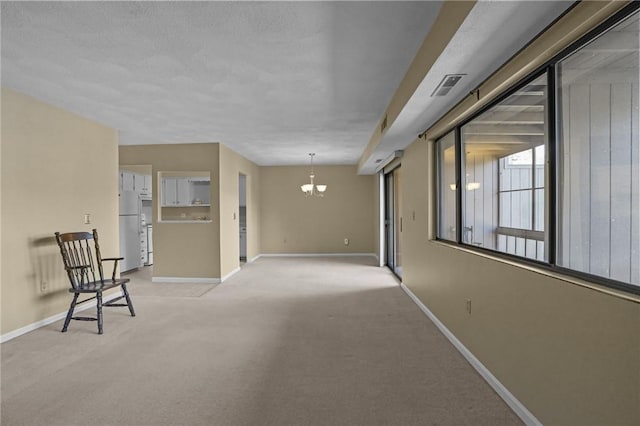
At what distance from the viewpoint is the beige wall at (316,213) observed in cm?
Answer: 952

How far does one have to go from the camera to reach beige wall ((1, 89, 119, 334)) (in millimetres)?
3406

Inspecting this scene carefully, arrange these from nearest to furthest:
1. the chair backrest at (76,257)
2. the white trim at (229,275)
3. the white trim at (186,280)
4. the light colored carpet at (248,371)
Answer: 1. the light colored carpet at (248,371)
2. the chair backrest at (76,257)
3. the white trim at (186,280)
4. the white trim at (229,275)

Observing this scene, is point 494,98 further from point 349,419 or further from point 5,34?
point 5,34

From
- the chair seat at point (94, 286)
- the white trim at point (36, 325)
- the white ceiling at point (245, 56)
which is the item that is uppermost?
the white ceiling at point (245, 56)

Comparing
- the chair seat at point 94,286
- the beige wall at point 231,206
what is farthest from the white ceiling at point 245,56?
the chair seat at point 94,286

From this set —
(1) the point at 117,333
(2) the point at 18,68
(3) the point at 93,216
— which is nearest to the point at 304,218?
(3) the point at 93,216

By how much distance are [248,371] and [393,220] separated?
543cm

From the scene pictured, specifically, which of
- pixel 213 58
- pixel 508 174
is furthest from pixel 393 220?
pixel 213 58

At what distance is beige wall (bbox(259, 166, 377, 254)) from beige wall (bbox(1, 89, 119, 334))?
17.0 feet

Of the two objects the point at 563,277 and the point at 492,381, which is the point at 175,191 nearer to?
the point at 492,381

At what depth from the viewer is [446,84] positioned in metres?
2.57

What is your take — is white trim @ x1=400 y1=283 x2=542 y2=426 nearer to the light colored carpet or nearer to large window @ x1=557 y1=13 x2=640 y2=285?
the light colored carpet

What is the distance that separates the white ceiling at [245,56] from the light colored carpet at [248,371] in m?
2.19

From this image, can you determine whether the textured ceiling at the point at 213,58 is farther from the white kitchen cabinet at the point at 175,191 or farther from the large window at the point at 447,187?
the white kitchen cabinet at the point at 175,191
